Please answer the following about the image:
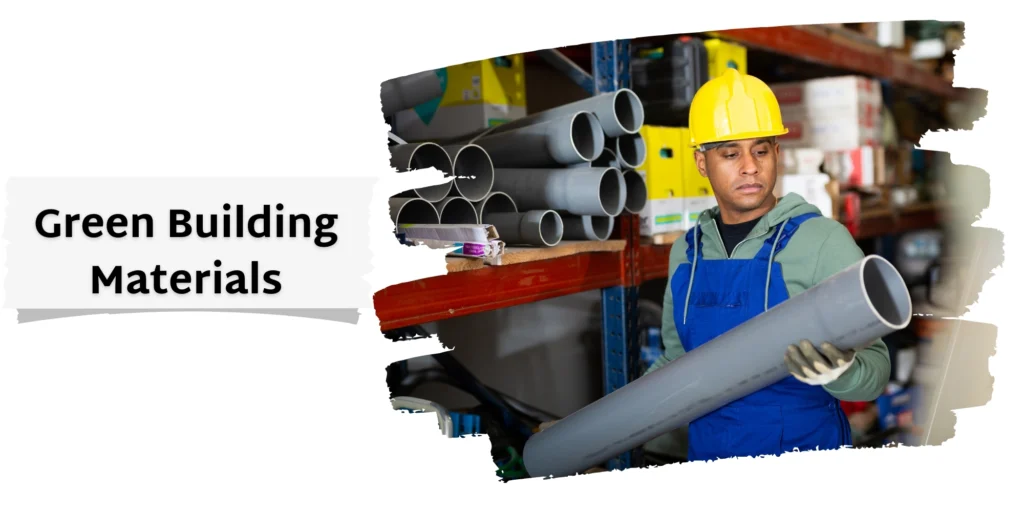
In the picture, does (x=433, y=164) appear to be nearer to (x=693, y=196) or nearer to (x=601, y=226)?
(x=601, y=226)

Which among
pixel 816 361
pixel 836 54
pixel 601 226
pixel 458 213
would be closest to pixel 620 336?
pixel 601 226

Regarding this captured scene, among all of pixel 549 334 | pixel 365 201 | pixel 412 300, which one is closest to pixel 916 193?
pixel 549 334

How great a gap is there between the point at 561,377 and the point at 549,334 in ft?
0.49

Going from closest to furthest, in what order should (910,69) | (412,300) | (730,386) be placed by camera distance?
(730,386), (412,300), (910,69)

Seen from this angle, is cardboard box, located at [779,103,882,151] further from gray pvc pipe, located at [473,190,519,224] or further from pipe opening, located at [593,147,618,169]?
gray pvc pipe, located at [473,190,519,224]

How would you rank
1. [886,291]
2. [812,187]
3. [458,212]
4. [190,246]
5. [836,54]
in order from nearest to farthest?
1. [190,246]
2. [886,291]
3. [458,212]
4. [812,187]
5. [836,54]

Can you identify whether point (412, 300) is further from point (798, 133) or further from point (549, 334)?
point (798, 133)

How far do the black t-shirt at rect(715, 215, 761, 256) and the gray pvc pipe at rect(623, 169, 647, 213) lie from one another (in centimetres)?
25

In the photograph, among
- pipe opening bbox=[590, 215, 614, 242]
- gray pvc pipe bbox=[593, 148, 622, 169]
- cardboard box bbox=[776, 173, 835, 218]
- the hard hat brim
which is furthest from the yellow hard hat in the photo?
cardboard box bbox=[776, 173, 835, 218]

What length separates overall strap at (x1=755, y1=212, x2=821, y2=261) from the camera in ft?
4.81

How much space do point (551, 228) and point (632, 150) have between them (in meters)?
0.28

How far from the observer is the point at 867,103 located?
278cm

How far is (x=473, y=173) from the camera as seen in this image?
154 cm

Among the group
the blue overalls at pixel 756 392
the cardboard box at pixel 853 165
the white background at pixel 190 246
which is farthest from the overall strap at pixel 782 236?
the cardboard box at pixel 853 165
